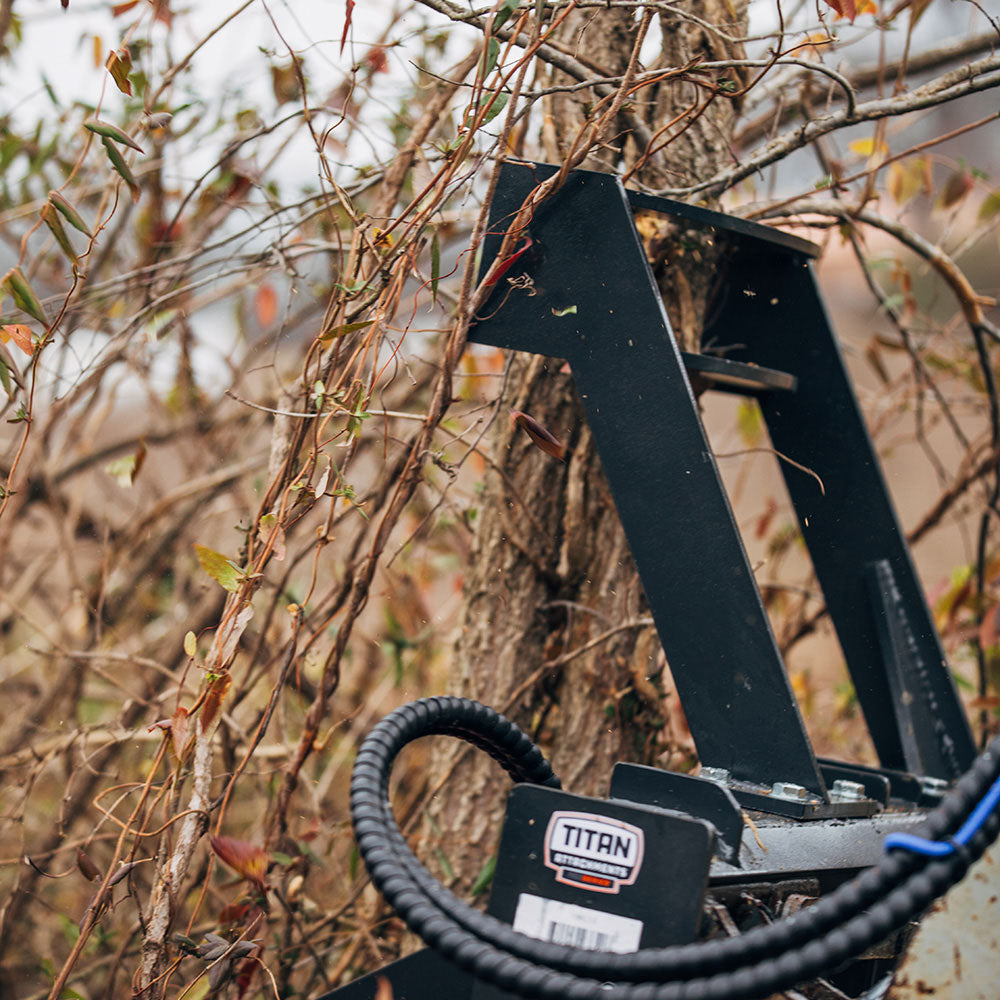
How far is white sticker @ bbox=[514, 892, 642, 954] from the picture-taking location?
80cm

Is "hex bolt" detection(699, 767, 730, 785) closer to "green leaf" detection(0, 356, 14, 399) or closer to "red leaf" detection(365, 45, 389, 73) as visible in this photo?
"green leaf" detection(0, 356, 14, 399)

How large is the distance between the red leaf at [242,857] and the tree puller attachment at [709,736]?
0.25m

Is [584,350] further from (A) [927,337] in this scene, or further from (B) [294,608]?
(A) [927,337]

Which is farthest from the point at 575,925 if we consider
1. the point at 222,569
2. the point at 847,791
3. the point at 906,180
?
the point at 906,180

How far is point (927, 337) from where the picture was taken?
2547 mm

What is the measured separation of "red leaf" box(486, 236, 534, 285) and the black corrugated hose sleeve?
2.24 feet

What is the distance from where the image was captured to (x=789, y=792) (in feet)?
3.33

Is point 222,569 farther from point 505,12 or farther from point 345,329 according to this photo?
point 505,12

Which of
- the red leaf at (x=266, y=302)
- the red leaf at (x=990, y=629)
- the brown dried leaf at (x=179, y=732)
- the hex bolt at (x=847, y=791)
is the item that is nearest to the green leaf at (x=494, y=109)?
the brown dried leaf at (x=179, y=732)

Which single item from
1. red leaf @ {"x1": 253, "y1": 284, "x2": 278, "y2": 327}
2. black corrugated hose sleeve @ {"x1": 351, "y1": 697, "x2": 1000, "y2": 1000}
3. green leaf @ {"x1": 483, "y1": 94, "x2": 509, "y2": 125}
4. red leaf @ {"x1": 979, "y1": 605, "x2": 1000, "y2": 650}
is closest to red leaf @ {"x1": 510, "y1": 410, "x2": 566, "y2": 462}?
green leaf @ {"x1": 483, "y1": 94, "x2": 509, "y2": 125}

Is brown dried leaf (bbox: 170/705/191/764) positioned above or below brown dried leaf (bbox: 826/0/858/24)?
below

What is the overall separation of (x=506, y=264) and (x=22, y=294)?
2.16ft

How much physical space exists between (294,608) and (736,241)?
85 cm

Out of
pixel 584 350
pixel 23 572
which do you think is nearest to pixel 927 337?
pixel 584 350
